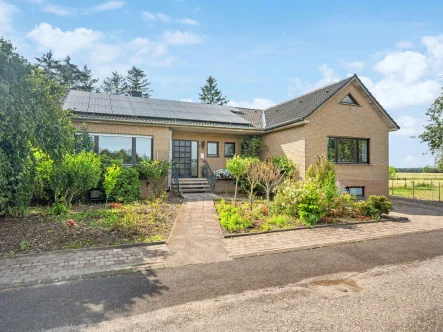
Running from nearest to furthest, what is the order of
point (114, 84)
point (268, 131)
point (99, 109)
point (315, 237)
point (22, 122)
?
point (22, 122) → point (315, 237) → point (99, 109) → point (268, 131) → point (114, 84)

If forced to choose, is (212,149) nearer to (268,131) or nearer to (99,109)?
(268,131)

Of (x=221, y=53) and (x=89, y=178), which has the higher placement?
(x=221, y=53)

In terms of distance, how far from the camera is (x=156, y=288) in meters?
3.99

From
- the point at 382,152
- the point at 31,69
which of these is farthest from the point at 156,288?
the point at 382,152

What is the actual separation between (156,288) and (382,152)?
51.2ft

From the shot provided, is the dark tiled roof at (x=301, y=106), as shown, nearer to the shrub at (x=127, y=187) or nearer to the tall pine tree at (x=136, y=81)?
the shrub at (x=127, y=187)

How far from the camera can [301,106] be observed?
49.7ft

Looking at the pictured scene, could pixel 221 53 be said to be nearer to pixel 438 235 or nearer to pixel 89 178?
pixel 89 178

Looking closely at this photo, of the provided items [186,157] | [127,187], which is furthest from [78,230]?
[186,157]

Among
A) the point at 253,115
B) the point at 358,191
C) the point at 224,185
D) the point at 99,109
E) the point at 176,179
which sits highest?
the point at 253,115

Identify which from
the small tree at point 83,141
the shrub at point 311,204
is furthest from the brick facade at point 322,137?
the shrub at point 311,204

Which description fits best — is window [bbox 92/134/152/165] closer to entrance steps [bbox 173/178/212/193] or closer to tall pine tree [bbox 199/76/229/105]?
entrance steps [bbox 173/178/212/193]

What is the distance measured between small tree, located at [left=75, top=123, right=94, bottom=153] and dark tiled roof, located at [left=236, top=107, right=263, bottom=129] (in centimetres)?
942

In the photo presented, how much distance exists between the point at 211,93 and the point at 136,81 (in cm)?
1252
